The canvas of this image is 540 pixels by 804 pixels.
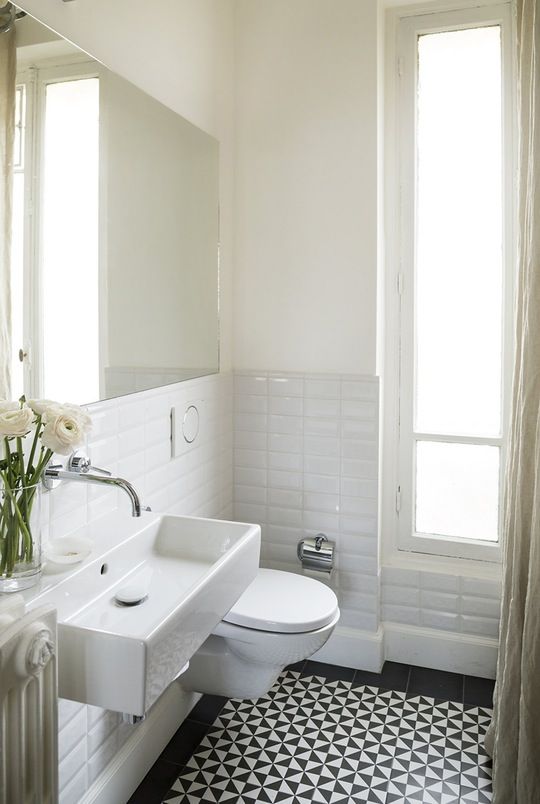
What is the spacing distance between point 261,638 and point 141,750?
483 millimetres

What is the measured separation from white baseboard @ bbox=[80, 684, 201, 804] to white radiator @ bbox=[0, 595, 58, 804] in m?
0.60

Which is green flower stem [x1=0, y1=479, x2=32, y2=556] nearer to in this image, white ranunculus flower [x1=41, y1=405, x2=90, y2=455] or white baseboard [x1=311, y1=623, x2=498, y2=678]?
white ranunculus flower [x1=41, y1=405, x2=90, y2=455]

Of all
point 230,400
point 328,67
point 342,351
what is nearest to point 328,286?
point 342,351

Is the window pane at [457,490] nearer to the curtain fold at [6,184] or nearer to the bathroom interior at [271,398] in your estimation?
the bathroom interior at [271,398]

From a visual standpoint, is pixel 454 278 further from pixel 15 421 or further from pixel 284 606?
pixel 15 421

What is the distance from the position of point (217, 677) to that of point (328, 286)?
1.45m

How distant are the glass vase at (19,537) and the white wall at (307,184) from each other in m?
1.42

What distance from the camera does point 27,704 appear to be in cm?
114

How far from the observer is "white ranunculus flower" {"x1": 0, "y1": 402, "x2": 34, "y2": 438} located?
3.87ft

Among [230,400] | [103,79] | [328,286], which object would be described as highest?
[103,79]

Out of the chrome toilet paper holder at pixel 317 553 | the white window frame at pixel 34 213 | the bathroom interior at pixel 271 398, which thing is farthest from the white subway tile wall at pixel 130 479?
the chrome toilet paper holder at pixel 317 553

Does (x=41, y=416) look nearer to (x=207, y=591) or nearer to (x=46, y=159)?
(x=207, y=591)

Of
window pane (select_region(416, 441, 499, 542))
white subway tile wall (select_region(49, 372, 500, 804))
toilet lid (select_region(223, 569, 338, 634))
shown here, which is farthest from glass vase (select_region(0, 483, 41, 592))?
window pane (select_region(416, 441, 499, 542))

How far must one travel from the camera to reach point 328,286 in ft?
8.13
